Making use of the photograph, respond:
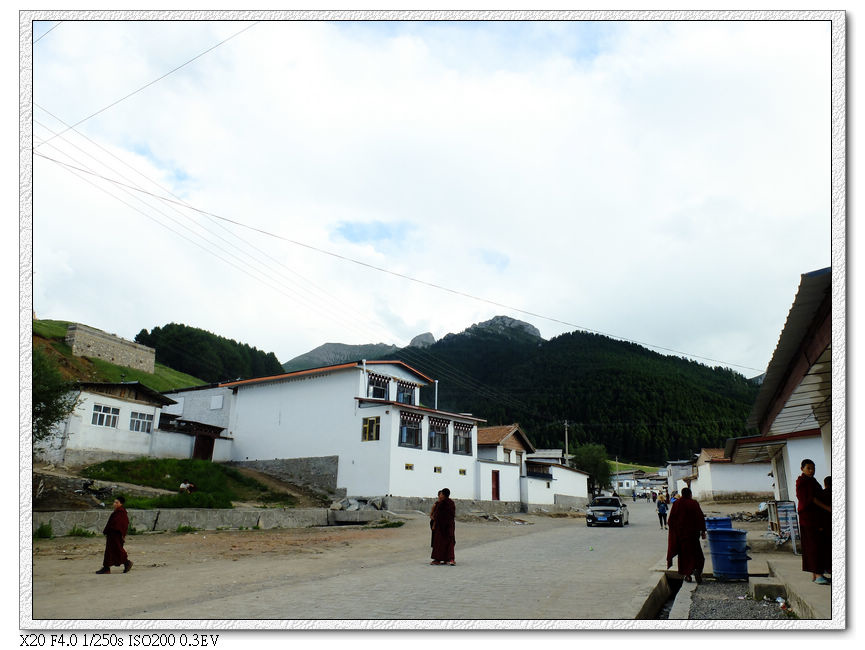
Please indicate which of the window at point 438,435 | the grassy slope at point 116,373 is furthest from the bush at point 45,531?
the grassy slope at point 116,373

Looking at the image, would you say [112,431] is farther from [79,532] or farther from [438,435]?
[438,435]

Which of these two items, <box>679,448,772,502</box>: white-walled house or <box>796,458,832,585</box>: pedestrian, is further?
<box>679,448,772,502</box>: white-walled house

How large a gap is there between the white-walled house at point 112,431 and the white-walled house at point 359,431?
15.0 feet

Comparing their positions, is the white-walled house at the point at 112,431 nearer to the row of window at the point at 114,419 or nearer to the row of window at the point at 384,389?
the row of window at the point at 114,419

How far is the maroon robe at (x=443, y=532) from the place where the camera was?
38.1ft

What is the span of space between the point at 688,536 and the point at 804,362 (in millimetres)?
4410

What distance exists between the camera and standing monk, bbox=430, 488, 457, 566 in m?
11.6

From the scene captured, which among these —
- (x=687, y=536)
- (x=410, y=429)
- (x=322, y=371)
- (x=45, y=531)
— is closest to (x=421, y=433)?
(x=410, y=429)

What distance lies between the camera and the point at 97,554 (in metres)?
12.7

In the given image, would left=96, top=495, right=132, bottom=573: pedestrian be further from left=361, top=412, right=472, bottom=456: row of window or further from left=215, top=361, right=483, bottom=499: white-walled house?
left=361, top=412, right=472, bottom=456: row of window

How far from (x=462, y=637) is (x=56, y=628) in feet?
11.0

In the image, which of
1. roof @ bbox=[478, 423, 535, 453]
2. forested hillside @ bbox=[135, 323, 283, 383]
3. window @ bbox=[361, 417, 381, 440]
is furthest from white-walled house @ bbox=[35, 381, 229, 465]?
forested hillside @ bbox=[135, 323, 283, 383]

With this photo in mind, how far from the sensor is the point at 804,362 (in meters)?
6.04

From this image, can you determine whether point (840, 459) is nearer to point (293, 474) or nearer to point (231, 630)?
point (231, 630)
